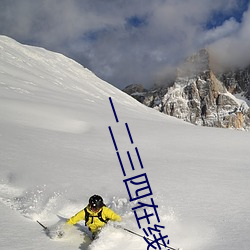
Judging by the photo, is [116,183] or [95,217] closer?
[95,217]

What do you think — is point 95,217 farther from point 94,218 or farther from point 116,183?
point 116,183

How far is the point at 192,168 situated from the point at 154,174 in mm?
1442

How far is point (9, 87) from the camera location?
2566 cm

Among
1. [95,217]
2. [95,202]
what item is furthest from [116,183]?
[95,202]

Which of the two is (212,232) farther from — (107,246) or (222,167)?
(222,167)

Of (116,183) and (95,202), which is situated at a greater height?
(116,183)

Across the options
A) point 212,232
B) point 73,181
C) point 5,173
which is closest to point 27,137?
point 5,173

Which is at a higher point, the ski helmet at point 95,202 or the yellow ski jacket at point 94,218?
the ski helmet at point 95,202

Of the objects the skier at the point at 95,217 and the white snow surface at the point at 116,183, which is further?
the skier at the point at 95,217

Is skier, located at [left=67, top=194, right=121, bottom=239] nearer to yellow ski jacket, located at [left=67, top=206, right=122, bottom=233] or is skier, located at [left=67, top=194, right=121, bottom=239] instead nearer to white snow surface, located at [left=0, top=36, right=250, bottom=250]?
yellow ski jacket, located at [left=67, top=206, right=122, bottom=233]

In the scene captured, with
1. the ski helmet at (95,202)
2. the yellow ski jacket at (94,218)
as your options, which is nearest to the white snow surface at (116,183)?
the yellow ski jacket at (94,218)

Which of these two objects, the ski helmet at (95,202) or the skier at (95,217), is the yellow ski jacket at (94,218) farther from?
the ski helmet at (95,202)

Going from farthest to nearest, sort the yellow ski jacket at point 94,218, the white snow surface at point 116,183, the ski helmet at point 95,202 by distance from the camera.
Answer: the yellow ski jacket at point 94,218 → the ski helmet at point 95,202 → the white snow surface at point 116,183

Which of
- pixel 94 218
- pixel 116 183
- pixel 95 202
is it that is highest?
pixel 116 183
